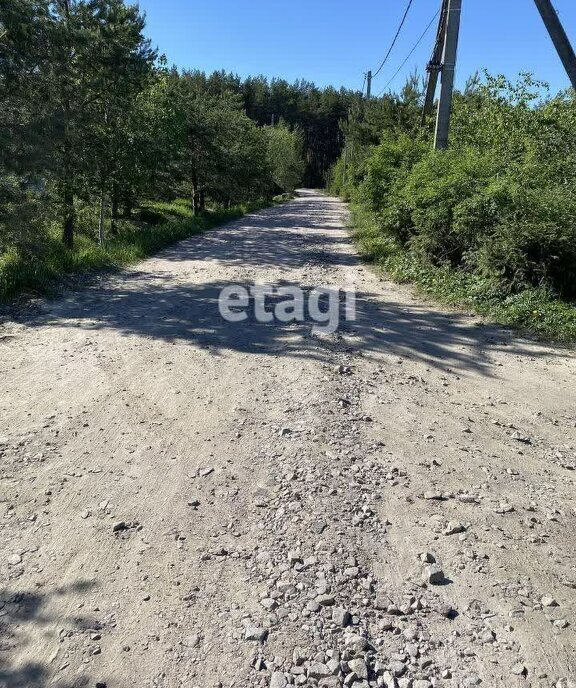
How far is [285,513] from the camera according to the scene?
9.96ft

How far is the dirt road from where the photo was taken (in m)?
2.15

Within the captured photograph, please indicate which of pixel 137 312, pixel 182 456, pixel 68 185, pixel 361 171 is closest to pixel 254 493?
pixel 182 456

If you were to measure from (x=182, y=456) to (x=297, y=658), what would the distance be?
1.77 metres

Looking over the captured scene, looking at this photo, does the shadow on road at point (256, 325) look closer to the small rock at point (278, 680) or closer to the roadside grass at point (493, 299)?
the roadside grass at point (493, 299)

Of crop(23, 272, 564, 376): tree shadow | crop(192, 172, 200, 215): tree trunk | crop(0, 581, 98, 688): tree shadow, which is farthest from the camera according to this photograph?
crop(192, 172, 200, 215): tree trunk

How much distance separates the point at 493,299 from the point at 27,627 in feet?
22.7

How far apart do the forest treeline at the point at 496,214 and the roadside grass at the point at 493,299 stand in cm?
2

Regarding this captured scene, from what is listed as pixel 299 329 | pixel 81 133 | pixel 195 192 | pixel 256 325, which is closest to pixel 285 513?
pixel 299 329

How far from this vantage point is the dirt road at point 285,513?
2148 mm

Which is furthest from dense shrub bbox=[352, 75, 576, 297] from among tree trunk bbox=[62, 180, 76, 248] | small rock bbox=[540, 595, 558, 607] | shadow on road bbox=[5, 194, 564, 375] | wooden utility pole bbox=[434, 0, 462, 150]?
tree trunk bbox=[62, 180, 76, 248]

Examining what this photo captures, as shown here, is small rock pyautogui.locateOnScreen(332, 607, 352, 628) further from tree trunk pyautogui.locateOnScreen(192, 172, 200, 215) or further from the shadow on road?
tree trunk pyautogui.locateOnScreen(192, 172, 200, 215)

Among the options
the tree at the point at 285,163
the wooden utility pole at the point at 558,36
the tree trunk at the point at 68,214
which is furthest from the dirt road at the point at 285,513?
the tree at the point at 285,163

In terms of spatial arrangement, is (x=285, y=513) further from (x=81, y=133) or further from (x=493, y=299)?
(x=81, y=133)

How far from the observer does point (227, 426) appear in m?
4.06
